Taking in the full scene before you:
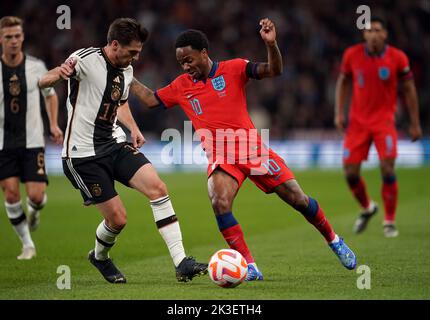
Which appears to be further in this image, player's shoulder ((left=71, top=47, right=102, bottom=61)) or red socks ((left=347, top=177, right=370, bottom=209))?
red socks ((left=347, top=177, right=370, bottom=209))

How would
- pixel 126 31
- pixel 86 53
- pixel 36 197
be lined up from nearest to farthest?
pixel 126 31
pixel 86 53
pixel 36 197

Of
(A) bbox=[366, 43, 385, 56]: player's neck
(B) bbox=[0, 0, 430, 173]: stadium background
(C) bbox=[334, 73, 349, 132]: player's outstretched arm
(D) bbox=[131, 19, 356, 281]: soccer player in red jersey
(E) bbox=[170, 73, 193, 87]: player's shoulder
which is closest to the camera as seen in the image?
(D) bbox=[131, 19, 356, 281]: soccer player in red jersey

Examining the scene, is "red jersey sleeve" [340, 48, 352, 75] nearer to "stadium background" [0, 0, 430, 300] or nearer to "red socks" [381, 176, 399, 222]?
"red socks" [381, 176, 399, 222]

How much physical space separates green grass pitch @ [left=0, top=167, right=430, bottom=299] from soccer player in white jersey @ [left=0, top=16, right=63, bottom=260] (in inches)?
25.6

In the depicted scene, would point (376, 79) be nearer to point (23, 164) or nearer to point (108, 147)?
point (23, 164)

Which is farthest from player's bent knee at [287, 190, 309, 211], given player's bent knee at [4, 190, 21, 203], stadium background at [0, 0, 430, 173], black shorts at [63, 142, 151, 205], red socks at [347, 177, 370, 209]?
stadium background at [0, 0, 430, 173]

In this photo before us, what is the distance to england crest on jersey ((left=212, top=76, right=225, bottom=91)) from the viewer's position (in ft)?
25.2

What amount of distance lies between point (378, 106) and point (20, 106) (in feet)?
15.8

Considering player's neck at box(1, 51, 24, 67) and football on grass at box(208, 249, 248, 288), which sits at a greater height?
player's neck at box(1, 51, 24, 67)

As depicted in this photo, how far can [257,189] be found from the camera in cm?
1933

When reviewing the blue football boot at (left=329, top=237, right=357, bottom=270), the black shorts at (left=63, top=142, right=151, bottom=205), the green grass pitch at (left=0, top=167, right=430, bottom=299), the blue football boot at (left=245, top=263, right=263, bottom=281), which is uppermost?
the black shorts at (left=63, top=142, right=151, bottom=205)

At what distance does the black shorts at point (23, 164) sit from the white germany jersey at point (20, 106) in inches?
2.8

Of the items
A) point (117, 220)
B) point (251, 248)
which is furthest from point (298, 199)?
point (251, 248)
